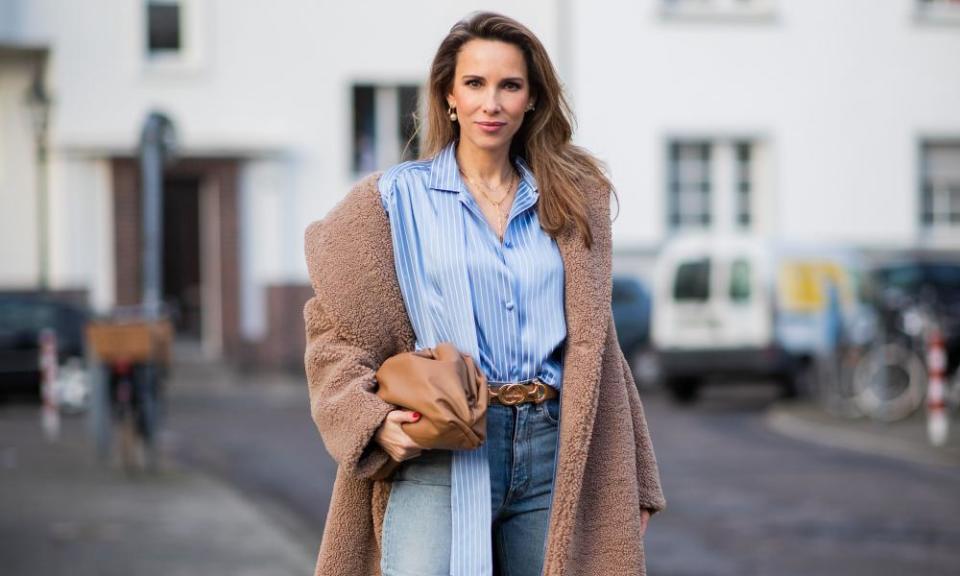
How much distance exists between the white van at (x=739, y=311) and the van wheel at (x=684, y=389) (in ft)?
0.04

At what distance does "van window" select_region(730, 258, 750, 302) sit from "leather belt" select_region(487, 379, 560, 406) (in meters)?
16.1

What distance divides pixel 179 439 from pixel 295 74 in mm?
Result: 11252

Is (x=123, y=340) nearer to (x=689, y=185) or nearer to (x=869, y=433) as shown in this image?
(x=869, y=433)

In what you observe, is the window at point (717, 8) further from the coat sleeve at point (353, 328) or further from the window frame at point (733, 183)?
the coat sleeve at point (353, 328)

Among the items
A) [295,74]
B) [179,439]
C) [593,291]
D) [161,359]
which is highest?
[295,74]

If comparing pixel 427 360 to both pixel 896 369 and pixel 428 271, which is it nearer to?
pixel 428 271

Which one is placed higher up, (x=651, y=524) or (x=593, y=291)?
(x=593, y=291)

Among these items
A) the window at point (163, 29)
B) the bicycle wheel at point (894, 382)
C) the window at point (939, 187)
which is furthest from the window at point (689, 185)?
the bicycle wheel at point (894, 382)

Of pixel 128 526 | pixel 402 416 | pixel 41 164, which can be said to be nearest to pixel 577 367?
pixel 402 416

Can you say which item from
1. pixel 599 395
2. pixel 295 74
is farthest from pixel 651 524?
pixel 295 74

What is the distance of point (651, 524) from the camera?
9.95 m

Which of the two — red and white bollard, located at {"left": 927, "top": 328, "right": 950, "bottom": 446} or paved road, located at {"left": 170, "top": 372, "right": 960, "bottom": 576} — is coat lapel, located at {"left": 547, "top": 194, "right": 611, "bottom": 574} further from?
red and white bollard, located at {"left": 927, "top": 328, "right": 950, "bottom": 446}

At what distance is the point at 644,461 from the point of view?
3617 millimetres

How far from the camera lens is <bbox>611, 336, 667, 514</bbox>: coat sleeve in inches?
142
